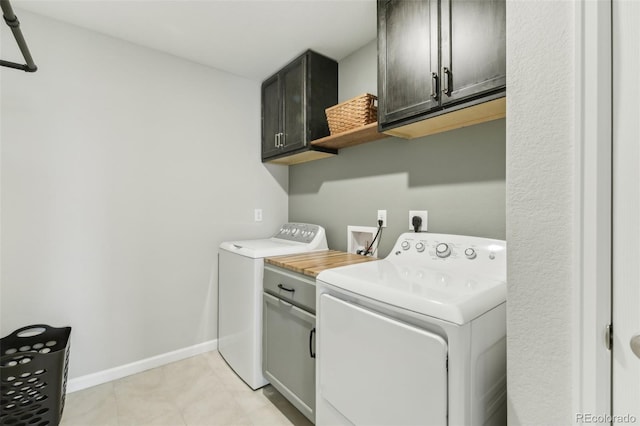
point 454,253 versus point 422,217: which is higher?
point 422,217

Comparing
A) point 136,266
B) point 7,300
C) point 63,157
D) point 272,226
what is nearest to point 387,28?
point 272,226

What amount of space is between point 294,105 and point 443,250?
150 cm

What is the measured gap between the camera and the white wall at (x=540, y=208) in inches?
26.8

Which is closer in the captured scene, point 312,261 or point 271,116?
point 312,261

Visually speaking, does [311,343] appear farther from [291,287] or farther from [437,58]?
[437,58]

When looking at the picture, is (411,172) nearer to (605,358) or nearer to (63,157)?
(605,358)

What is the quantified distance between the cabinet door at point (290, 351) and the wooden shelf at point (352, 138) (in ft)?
3.54

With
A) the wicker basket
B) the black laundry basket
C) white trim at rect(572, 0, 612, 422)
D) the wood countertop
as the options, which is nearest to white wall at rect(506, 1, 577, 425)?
white trim at rect(572, 0, 612, 422)

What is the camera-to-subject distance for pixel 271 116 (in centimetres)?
Result: 246

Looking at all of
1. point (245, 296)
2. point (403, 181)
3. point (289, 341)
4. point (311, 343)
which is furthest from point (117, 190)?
point (403, 181)

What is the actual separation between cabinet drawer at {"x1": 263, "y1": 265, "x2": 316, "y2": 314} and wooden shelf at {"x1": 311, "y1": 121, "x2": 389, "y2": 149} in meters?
0.91

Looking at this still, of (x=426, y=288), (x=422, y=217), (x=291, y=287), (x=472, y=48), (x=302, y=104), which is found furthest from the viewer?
(x=302, y=104)

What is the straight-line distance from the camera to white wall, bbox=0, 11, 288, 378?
1694 mm

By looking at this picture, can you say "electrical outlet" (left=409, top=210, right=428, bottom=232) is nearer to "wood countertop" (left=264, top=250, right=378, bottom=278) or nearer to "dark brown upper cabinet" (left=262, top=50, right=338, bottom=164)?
"wood countertop" (left=264, top=250, right=378, bottom=278)
